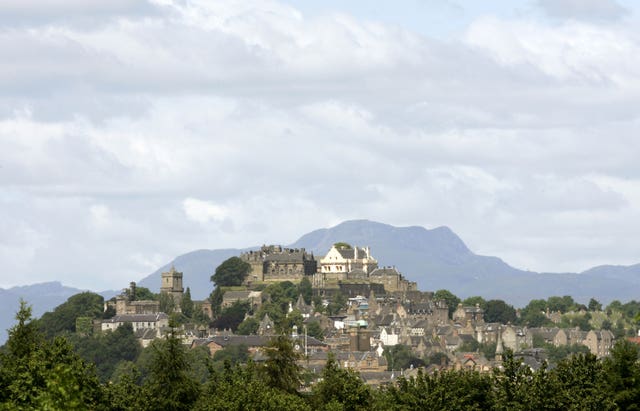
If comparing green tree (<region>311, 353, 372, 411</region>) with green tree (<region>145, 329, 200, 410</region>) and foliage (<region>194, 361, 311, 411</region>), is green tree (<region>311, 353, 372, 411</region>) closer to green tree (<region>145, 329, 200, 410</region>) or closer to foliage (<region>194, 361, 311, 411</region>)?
foliage (<region>194, 361, 311, 411</region>)

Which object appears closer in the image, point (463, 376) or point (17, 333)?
point (17, 333)

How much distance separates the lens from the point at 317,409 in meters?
93.7

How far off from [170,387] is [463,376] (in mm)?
19147

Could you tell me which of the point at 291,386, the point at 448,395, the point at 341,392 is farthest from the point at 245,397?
the point at 291,386

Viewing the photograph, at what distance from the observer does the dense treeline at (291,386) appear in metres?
83.5

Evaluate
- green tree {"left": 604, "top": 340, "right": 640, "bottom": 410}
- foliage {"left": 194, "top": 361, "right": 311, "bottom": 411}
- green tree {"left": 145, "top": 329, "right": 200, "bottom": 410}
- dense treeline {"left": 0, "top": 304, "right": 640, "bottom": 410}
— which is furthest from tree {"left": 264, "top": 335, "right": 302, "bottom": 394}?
green tree {"left": 604, "top": 340, "right": 640, "bottom": 410}

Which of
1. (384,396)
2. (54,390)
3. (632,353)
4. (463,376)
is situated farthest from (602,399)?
(54,390)

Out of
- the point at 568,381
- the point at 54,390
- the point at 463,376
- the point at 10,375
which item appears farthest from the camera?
the point at 463,376

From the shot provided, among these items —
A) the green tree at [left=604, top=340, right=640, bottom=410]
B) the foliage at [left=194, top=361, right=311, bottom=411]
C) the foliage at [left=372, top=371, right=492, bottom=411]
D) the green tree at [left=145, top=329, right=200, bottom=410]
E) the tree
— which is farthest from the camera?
the tree

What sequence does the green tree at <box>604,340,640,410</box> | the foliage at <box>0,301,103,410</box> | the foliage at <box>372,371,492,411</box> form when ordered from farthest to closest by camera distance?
1. the foliage at <box>372,371,492,411</box>
2. the green tree at <box>604,340,640,410</box>
3. the foliage at <box>0,301,103,410</box>

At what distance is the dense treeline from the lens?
83.5 m

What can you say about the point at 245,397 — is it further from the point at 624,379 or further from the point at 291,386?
the point at 624,379

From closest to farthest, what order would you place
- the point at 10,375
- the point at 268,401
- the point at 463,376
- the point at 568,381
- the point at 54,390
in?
the point at 54,390 → the point at 10,375 → the point at 268,401 → the point at 568,381 → the point at 463,376

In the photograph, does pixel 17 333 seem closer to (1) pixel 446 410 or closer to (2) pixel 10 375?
(2) pixel 10 375
